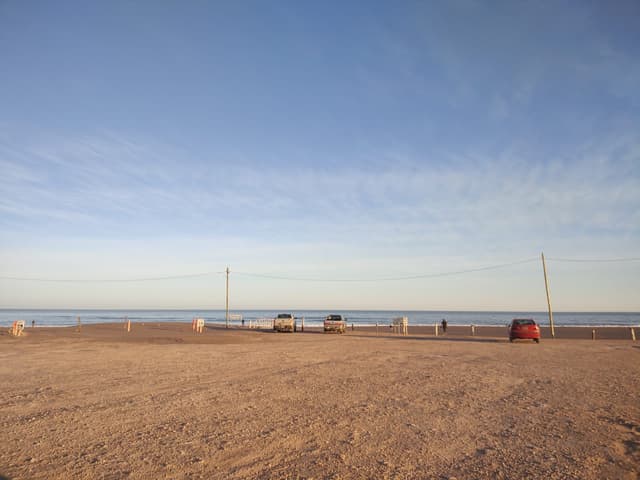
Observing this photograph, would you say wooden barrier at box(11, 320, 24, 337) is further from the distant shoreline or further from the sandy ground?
the sandy ground

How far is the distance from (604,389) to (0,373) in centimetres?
1703

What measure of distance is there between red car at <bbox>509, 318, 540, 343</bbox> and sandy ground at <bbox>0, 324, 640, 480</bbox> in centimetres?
1662

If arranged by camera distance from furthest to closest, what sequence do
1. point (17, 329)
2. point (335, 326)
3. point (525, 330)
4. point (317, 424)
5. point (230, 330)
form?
point (230, 330), point (335, 326), point (17, 329), point (525, 330), point (317, 424)

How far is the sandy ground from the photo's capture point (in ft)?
18.0

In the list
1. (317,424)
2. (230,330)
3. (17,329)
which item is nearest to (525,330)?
(317,424)

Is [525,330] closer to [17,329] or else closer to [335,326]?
[335,326]

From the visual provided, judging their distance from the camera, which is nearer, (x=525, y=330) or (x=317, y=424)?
(x=317, y=424)

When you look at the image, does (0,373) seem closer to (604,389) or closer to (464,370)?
(464,370)

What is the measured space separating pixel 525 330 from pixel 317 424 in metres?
27.2

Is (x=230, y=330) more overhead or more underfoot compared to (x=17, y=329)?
more underfoot

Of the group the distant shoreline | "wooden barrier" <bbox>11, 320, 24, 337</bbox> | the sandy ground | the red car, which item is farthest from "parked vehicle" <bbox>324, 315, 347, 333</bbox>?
the sandy ground

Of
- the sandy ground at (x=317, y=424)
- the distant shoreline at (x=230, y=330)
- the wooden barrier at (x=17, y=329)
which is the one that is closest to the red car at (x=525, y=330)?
the distant shoreline at (x=230, y=330)

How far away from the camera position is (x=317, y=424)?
24.6 feet

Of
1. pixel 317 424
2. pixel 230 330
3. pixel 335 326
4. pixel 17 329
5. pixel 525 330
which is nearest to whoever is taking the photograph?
pixel 317 424
